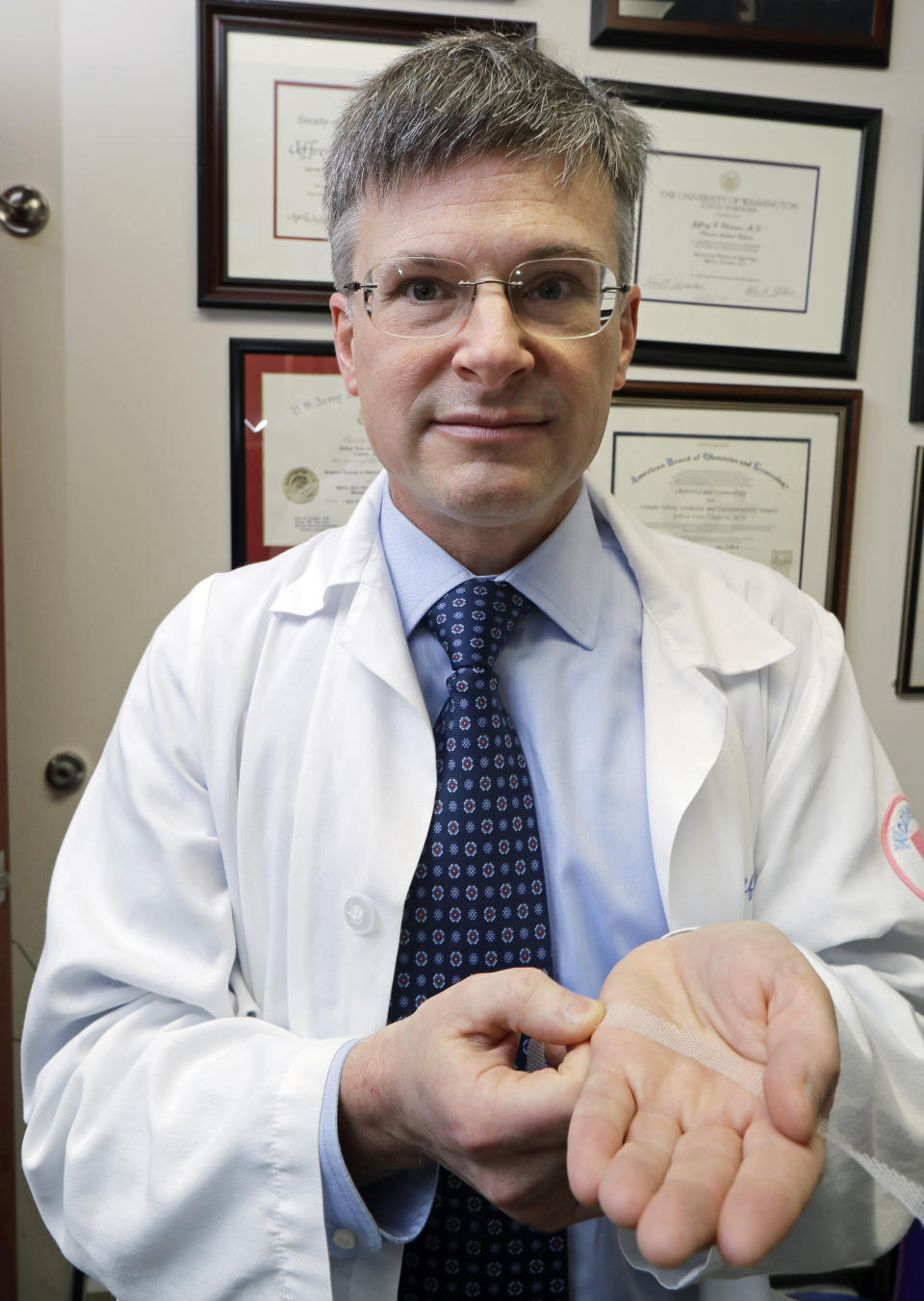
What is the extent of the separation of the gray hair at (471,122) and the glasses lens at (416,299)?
0.23 feet

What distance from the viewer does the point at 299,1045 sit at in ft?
2.43

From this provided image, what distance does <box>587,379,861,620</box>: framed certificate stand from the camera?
147 cm

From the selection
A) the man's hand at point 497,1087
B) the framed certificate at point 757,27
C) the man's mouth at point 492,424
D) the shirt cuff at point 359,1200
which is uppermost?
the framed certificate at point 757,27

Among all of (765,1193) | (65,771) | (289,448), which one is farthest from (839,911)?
(65,771)

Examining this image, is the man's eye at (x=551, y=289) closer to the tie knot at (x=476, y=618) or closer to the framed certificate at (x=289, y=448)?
the tie knot at (x=476, y=618)

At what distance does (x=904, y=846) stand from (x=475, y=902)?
0.40 metres

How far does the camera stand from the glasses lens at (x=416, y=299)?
798mm

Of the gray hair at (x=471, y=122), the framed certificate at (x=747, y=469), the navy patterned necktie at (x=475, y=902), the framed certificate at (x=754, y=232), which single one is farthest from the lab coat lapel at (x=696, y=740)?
the framed certificate at (x=754, y=232)

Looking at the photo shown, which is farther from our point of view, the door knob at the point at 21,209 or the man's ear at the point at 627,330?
the door knob at the point at 21,209

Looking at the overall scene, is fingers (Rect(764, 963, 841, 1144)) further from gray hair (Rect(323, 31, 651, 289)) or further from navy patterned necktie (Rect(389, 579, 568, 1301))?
gray hair (Rect(323, 31, 651, 289))

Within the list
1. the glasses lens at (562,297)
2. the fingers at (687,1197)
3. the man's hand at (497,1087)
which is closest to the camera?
the fingers at (687,1197)

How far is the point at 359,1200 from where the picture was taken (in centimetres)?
70

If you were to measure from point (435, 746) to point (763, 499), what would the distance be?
910 mm

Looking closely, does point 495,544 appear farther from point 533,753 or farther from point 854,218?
point 854,218
